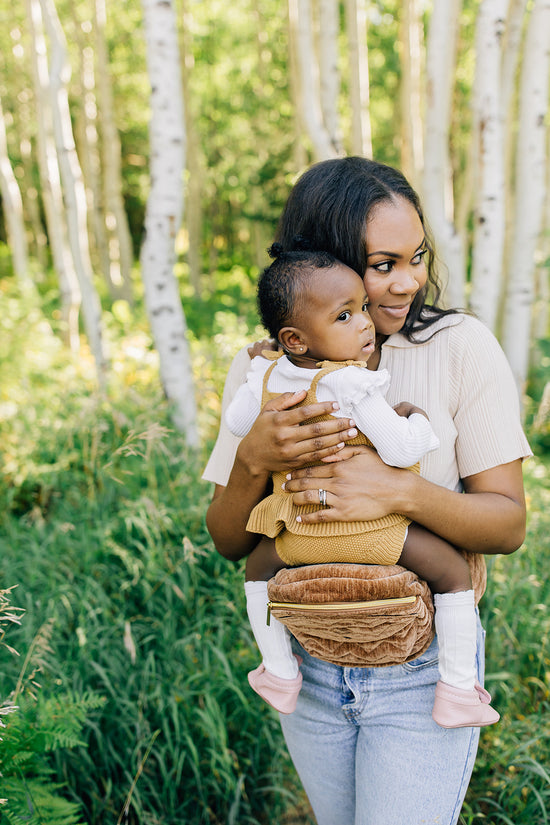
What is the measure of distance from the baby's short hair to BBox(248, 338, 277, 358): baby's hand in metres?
0.13

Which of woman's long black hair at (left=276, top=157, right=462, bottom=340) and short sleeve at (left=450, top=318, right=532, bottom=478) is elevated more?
woman's long black hair at (left=276, top=157, right=462, bottom=340)

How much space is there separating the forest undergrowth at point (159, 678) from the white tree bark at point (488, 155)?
81.5 inches

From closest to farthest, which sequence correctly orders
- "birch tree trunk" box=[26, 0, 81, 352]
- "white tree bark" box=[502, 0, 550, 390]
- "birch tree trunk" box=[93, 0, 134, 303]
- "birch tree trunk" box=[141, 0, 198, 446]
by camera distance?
"birch tree trunk" box=[141, 0, 198, 446]
"white tree bark" box=[502, 0, 550, 390]
"birch tree trunk" box=[26, 0, 81, 352]
"birch tree trunk" box=[93, 0, 134, 303]

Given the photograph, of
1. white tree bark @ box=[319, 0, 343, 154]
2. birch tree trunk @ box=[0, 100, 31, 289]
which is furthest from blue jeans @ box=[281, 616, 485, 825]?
birch tree trunk @ box=[0, 100, 31, 289]

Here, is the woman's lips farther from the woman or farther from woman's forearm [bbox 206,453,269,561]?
woman's forearm [bbox 206,453,269,561]

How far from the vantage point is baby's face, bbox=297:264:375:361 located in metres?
1.47

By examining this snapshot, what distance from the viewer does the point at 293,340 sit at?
1.55m

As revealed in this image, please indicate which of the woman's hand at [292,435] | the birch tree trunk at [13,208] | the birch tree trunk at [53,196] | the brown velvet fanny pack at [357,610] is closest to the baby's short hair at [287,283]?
the woman's hand at [292,435]

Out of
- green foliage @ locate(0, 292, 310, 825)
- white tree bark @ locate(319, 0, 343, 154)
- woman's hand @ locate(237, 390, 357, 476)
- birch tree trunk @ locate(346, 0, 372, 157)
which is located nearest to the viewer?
woman's hand @ locate(237, 390, 357, 476)

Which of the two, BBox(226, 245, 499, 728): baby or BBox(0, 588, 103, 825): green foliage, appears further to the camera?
BBox(0, 588, 103, 825): green foliage

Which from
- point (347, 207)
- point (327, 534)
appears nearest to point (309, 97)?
point (347, 207)

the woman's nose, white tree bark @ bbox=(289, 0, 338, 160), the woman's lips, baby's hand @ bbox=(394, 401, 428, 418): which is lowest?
baby's hand @ bbox=(394, 401, 428, 418)

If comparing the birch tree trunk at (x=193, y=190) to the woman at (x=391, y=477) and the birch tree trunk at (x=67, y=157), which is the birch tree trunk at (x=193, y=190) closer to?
the birch tree trunk at (x=67, y=157)

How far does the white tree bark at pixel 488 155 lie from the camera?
4598 millimetres
